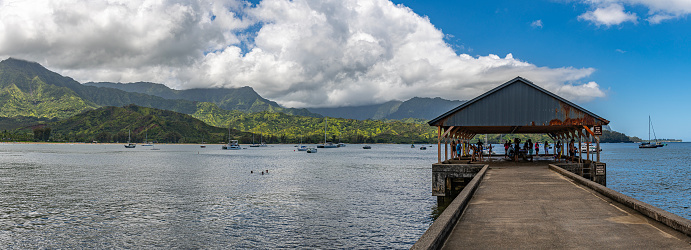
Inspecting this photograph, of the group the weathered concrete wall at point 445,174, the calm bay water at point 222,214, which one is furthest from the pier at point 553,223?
the weathered concrete wall at point 445,174

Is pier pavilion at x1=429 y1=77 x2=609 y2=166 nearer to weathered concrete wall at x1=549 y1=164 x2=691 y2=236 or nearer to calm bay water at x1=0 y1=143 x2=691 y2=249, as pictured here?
calm bay water at x1=0 y1=143 x2=691 y2=249

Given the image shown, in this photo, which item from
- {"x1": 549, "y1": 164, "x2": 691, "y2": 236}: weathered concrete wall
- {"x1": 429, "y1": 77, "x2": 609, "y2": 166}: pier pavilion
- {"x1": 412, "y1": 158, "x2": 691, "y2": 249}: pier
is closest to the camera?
{"x1": 412, "y1": 158, "x2": 691, "y2": 249}: pier

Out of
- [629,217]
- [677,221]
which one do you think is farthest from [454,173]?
[677,221]

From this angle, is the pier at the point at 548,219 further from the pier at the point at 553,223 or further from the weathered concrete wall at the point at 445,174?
the weathered concrete wall at the point at 445,174

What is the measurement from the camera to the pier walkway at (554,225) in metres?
9.23

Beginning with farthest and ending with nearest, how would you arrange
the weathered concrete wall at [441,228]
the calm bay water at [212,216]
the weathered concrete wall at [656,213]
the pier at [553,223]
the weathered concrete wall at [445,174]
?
the weathered concrete wall at [445,174] < the calm bay water at [212,216] < the weathered concrete wall at [656,213] < the pier at [553,223] < the weathered concrete wall at [441,228]

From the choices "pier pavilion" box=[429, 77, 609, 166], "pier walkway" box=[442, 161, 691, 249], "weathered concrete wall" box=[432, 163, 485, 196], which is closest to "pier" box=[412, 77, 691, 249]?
"pier walkway" box=[442, 161, 691, 249]

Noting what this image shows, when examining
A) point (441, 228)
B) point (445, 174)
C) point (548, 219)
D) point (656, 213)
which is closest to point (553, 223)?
point (548, 219)

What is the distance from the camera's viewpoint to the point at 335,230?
22.8 metres

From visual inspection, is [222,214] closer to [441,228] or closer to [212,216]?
[212,216]

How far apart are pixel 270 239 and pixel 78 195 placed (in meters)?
25.0

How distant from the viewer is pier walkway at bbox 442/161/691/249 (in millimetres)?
9227

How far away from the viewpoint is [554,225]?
11109 mm

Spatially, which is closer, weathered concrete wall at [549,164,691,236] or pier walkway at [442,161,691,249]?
pier walkway at [442,161,691,249]
